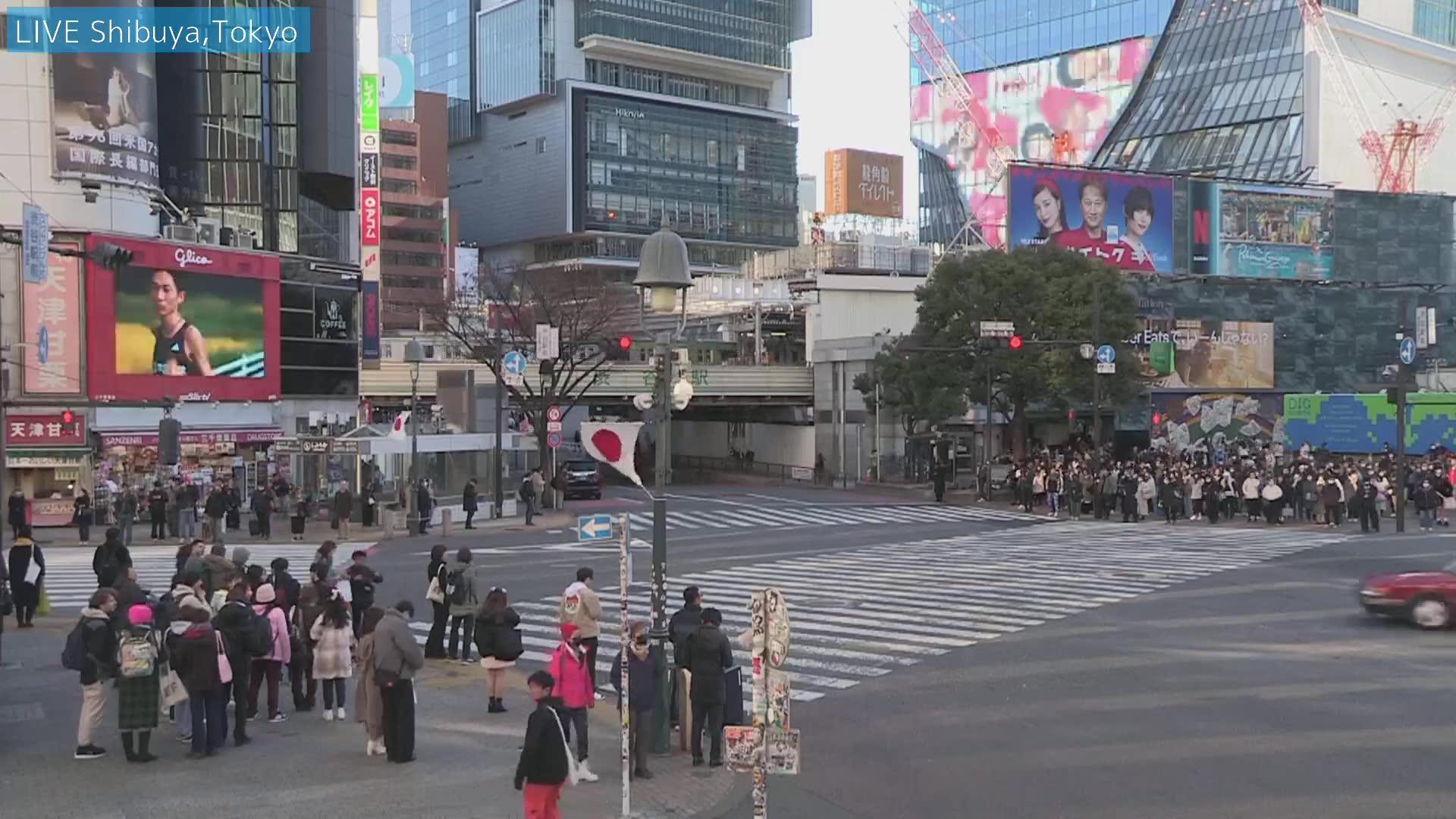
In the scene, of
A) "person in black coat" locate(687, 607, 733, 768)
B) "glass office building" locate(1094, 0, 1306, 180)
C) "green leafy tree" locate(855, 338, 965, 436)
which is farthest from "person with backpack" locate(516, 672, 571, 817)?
"glass office building" locate(1094, 0, 1306, 180)

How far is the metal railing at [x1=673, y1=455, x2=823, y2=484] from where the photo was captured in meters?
68.4

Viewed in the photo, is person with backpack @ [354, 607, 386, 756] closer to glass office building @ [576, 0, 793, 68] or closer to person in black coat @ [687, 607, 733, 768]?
person in black coat @ [687, 607, 733, 768]

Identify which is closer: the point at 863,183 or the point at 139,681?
the point at 139,681

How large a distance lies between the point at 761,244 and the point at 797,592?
126 metres

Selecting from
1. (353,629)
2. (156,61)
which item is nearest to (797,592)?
(353,629)

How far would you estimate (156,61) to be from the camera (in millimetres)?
53844

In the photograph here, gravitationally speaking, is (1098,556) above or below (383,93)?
below

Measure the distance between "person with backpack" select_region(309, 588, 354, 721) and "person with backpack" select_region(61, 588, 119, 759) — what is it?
2296 millimetres

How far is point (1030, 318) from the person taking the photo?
53938mm

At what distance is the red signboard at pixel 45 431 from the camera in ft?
133

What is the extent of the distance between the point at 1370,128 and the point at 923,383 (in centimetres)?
7135

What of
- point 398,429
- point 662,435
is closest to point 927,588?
point 662,435

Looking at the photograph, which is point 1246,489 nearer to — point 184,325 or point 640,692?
point 640,692

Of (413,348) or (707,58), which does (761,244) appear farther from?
(413,348)
